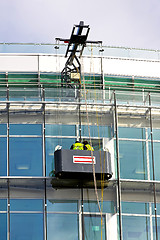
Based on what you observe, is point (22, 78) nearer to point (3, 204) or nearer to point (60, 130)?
point (60, 130)

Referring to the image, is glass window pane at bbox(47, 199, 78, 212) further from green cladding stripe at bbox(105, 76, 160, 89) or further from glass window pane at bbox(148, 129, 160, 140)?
green cladding stripe at bbox(105, 76, 160, 89)

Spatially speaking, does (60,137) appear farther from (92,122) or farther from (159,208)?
(159,208)

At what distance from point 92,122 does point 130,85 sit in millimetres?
6607

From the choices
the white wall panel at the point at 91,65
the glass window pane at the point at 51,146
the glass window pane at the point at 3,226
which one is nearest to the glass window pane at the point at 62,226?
the glass window pane at the point at 3,226

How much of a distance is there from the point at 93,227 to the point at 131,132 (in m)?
4.57

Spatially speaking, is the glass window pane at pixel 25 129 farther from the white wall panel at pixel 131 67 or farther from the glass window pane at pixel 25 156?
the white wall panel at pixel 131 67

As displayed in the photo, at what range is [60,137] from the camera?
96.0ft

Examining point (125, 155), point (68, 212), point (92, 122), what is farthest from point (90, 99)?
point (68, 212)

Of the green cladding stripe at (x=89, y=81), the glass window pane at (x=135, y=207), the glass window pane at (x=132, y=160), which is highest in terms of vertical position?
the green cladding stripe at (x=89, y=81)

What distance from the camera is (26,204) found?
28219 millimetres

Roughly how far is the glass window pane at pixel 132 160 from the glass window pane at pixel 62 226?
9.50ft

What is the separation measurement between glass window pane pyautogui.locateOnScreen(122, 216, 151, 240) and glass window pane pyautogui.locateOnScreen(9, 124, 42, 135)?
5.15 m

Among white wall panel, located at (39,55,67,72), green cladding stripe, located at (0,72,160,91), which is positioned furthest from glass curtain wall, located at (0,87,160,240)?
white wall panel, located at (39,55,67,72)

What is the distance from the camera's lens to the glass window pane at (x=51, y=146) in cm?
2867
